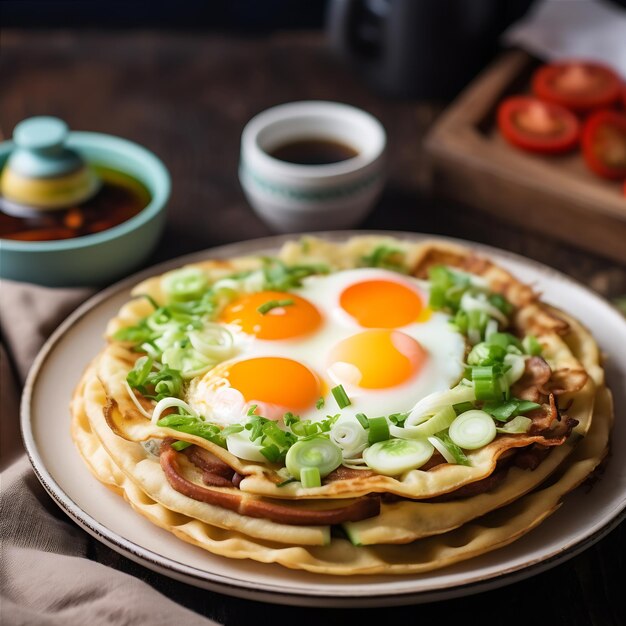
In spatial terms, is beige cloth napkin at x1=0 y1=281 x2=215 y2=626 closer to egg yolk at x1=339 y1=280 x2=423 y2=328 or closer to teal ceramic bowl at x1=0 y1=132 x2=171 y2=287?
teal ceramic bowl at x1=0 y1=132 x2=171 y2=287

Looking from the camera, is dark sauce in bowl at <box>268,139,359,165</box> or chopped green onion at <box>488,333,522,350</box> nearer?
chopped green onion at <box>488,333,522,350</box>

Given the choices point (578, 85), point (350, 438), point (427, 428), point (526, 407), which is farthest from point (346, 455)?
point (578, 85)

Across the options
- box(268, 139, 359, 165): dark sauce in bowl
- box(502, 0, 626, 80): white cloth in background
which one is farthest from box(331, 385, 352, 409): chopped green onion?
box(502, 0, 626, 80): white cloth in background

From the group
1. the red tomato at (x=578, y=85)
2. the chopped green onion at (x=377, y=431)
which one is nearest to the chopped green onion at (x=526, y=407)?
the chopped green onion at (x=377, y=431)

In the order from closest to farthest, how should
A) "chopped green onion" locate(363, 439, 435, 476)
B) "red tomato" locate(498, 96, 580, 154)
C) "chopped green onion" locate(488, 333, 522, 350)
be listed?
"chopped green onion" locate(363, 439, 435, 476)
"chopped green onion" locate(488, 333, 522, 350)
"red tomato" locate(498, 96, 580, 154)

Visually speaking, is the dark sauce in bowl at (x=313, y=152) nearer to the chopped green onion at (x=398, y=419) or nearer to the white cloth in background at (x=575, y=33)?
the white cloth in background at (x=575, y=33)

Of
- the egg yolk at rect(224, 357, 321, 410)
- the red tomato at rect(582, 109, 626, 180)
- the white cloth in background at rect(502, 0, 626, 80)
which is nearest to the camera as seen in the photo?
the egg yolk at rect(224, 357, 321, 410)
